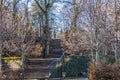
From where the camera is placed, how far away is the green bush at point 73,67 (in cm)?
2415

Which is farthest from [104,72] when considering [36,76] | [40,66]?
[40,66]

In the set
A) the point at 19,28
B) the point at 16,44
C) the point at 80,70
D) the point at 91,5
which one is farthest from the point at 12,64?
the point at 91,5

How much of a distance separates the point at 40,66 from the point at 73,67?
10.0ft

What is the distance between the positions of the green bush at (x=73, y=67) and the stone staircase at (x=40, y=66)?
97 cm

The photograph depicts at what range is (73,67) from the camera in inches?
979

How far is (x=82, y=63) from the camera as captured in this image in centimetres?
2533

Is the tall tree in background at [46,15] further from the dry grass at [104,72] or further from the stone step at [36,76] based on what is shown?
the dry grass at [104,72]

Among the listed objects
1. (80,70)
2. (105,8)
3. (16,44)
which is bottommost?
(80,70)

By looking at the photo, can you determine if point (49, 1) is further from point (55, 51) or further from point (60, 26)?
point (55, 51)

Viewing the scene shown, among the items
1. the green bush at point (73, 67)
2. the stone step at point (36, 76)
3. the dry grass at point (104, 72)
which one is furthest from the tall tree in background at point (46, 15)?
the dry grass at point (104, 72)

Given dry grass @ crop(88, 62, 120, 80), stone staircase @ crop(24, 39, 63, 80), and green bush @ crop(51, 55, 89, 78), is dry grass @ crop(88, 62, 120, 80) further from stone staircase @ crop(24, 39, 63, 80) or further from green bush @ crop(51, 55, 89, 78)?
green bush @ crop(51, 55, 89, 78)

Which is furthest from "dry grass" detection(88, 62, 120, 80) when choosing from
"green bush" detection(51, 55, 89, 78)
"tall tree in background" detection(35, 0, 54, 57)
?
"tall tree in background" detection(35, 0, 54, 57)

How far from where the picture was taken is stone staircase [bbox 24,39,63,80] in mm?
21656

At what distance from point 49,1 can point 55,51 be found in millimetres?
5762
